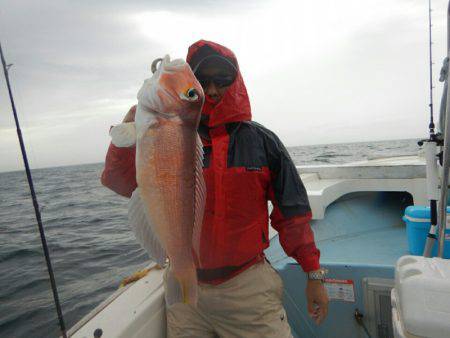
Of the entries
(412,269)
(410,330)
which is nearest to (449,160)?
(412,269)

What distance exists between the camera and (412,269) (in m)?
1.85

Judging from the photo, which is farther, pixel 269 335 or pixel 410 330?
pixel 269 335

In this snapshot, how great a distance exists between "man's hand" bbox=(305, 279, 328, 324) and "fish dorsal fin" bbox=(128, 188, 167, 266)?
1243 millimetres

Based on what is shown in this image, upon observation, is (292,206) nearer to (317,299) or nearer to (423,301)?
(317,299)

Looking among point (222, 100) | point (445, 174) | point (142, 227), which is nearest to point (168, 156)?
point (142, 227)

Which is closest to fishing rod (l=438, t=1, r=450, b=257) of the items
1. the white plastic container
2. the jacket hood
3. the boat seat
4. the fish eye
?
the white plastic container

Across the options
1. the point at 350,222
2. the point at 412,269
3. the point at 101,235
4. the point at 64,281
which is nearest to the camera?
the point at 412,269

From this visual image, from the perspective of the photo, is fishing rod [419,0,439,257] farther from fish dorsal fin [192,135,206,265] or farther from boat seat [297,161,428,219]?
fish dorsal fin [192,135,206,265]

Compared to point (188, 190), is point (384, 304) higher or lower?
lower

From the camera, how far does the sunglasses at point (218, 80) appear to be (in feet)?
7.43

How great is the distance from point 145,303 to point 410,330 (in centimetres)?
168

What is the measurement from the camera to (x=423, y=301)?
5.37ft

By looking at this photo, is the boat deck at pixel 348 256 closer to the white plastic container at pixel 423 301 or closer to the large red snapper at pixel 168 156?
the white plastic container at pixel 423 301

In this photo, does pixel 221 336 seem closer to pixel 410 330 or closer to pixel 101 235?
pixel 410 330
